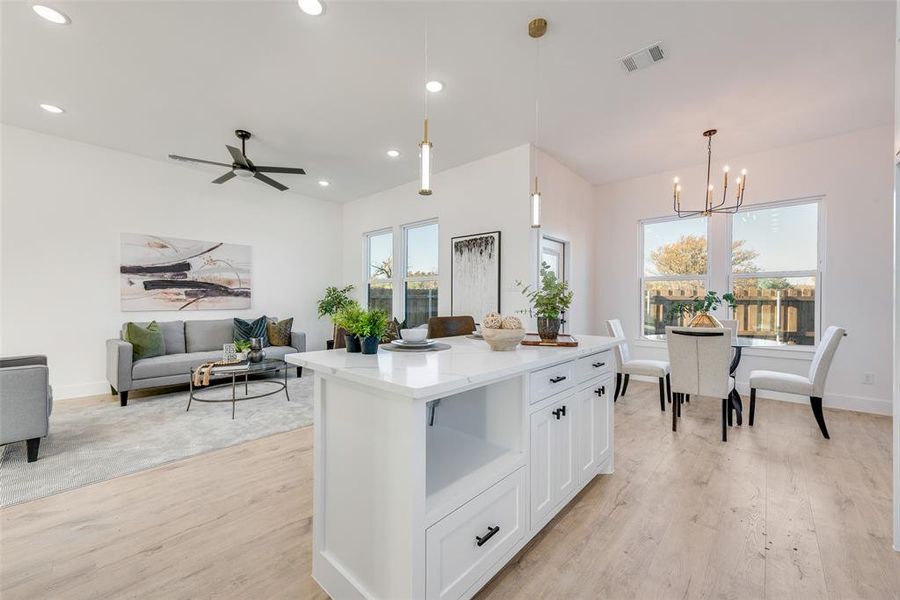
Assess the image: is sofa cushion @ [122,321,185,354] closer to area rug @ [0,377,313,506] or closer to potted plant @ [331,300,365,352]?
area rug @ [0,377,313,506]

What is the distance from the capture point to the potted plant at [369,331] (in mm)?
1542

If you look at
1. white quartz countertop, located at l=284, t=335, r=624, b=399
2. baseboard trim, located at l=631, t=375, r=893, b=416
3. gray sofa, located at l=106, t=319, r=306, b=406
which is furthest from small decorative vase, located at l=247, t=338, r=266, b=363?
baseboard trim, located at l=631, t=375, r=893, b=416

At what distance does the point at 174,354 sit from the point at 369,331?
4.25 metres

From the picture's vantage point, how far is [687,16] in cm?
221

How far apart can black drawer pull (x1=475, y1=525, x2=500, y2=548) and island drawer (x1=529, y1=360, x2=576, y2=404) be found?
50cm

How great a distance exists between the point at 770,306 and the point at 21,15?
697cm

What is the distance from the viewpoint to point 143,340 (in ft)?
13.5

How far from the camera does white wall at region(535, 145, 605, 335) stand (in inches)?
174

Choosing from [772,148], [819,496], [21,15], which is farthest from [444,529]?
[772,148]

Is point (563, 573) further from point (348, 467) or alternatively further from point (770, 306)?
point (770, 306)

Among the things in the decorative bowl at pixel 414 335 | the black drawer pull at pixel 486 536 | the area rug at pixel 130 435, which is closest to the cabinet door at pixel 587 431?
the black drawer pull at pixel 486 536

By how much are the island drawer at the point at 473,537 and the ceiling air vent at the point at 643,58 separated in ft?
9.27

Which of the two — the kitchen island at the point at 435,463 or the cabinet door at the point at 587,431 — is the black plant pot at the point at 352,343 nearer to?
the kitchen island at the point at 435,463

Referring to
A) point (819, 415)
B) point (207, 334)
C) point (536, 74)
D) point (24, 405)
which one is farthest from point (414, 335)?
point (207, 334)
